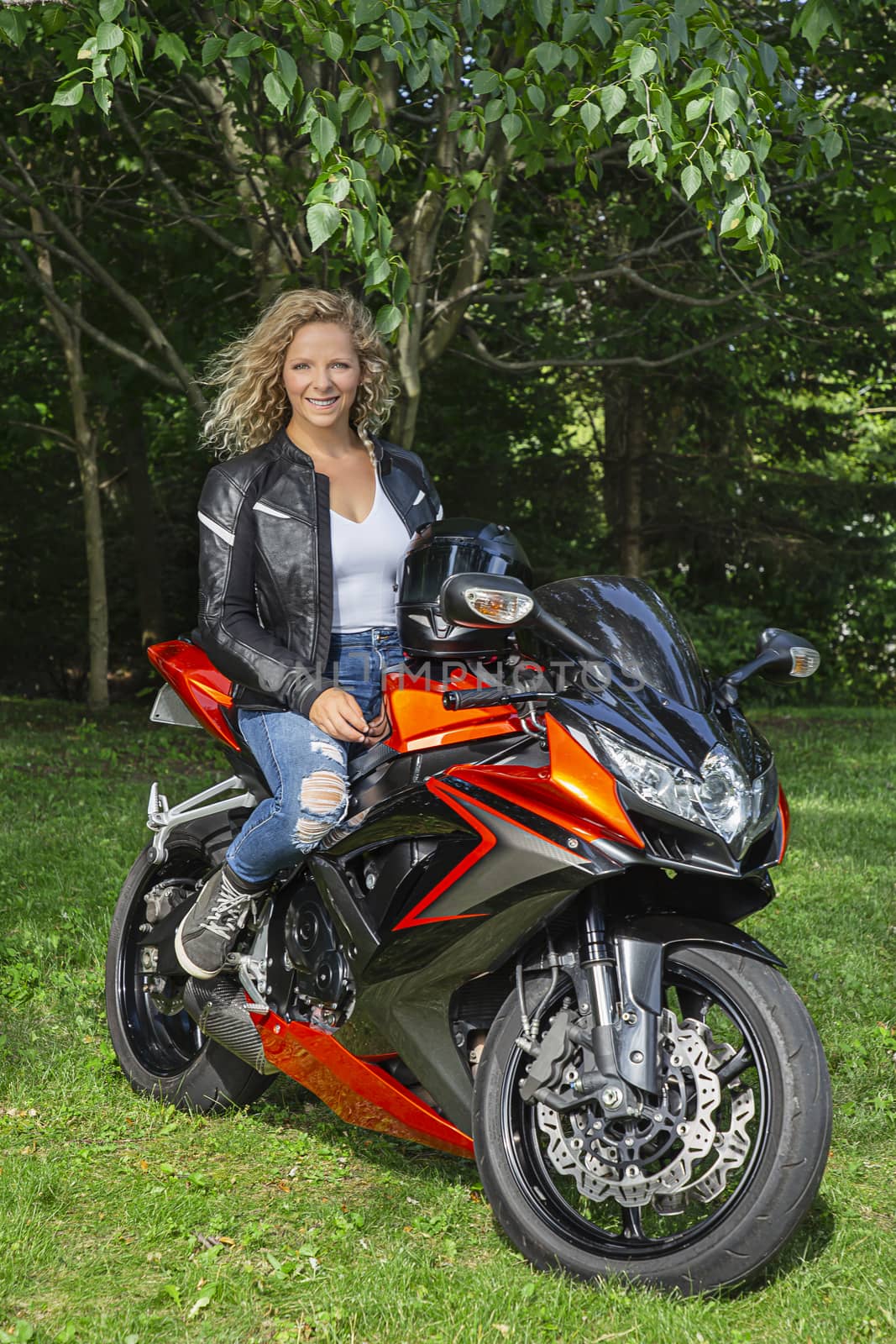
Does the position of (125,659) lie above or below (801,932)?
below

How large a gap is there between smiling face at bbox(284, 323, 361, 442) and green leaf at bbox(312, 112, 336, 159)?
1093 millimetres

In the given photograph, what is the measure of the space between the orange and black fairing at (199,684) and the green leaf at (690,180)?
6.88 ft

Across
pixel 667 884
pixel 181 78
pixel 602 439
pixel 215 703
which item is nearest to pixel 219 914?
pixel 215 703

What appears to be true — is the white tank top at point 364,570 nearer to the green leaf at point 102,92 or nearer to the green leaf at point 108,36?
the green leaf at point 102,92

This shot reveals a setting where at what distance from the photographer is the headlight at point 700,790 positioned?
255 cm

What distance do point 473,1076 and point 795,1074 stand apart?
723 mm

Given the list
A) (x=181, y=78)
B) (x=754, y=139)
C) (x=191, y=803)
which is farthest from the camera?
(x=181, y=78)

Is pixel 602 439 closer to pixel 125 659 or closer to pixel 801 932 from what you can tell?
pixel 125 659

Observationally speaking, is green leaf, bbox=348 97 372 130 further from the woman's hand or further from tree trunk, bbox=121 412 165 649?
tree trunk, bbox=121 412 165 649

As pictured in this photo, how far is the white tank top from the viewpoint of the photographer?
3383mm

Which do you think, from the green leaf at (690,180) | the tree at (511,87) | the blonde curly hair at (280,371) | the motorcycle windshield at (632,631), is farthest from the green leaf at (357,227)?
the motorcycle windshield at (632,631)

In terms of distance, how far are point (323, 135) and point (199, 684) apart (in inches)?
75.2

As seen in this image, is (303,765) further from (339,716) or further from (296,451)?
(296,451)

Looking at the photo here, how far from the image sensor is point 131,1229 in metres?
3.23
